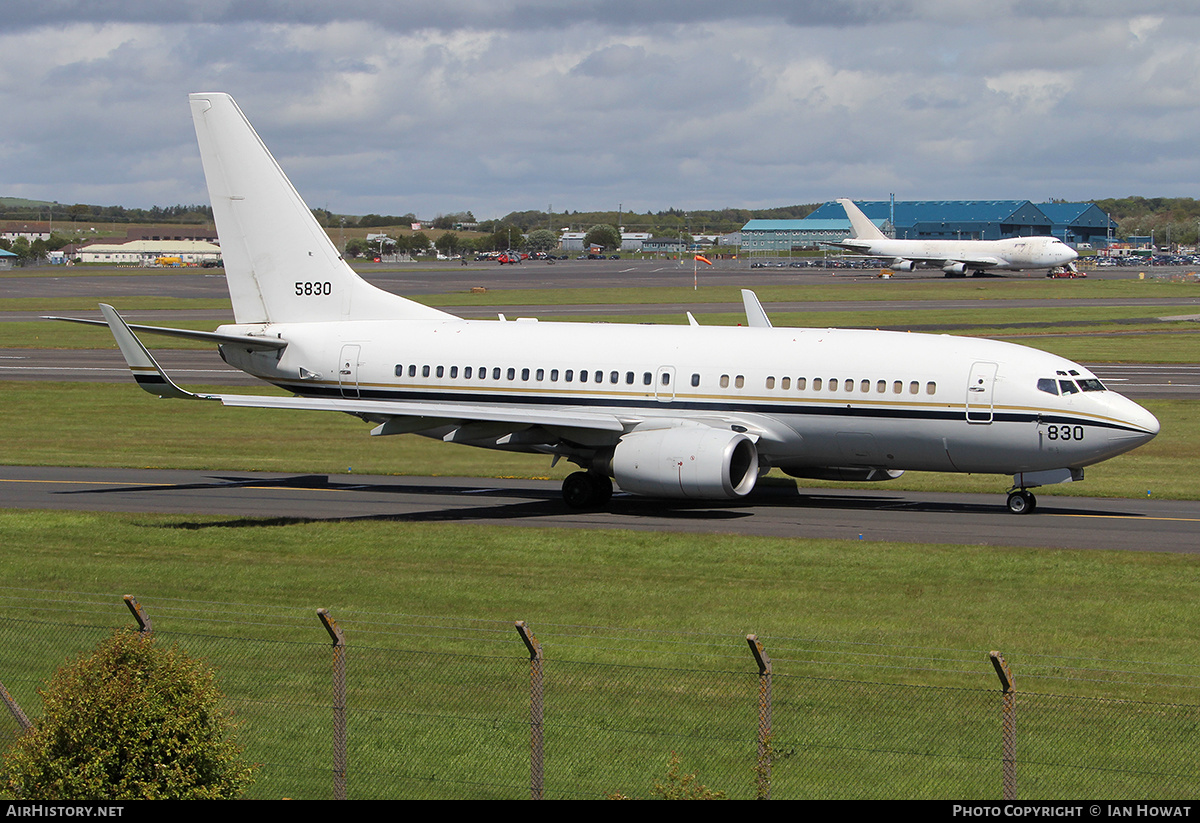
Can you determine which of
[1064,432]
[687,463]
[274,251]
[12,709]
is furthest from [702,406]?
[12,709]

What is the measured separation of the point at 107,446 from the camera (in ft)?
137

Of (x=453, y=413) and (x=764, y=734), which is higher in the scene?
(x=453, y=413)

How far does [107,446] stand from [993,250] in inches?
5324

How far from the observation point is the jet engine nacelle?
1179 inches

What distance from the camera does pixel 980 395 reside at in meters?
30.3

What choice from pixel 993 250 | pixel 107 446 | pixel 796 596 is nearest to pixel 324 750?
pixel 796 596

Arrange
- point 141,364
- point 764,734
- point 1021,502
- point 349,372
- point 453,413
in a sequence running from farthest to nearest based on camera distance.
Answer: point 349,372 → point 453,413 → point 1021,502 → point 141,364 → point 764,734

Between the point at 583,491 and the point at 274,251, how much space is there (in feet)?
39.1

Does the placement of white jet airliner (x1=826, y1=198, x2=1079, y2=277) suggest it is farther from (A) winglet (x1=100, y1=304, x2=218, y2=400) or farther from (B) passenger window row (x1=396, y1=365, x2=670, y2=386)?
(A) winglet (x1=100, y1=304, x2=218, y2=400)

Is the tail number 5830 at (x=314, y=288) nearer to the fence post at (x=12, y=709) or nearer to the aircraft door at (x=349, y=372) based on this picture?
the aircraft door at (x=349, y=372)

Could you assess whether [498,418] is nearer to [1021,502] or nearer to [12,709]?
[1021,502]

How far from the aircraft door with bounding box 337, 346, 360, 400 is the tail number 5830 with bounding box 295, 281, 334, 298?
2255 millimetres

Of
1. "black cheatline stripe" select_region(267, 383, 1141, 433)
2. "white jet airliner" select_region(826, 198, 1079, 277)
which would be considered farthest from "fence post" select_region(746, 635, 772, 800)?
"white jet airliner" select_region(826, 198, 1079, 277)

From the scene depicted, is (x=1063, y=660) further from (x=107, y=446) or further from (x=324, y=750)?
(x=107, y=446)
